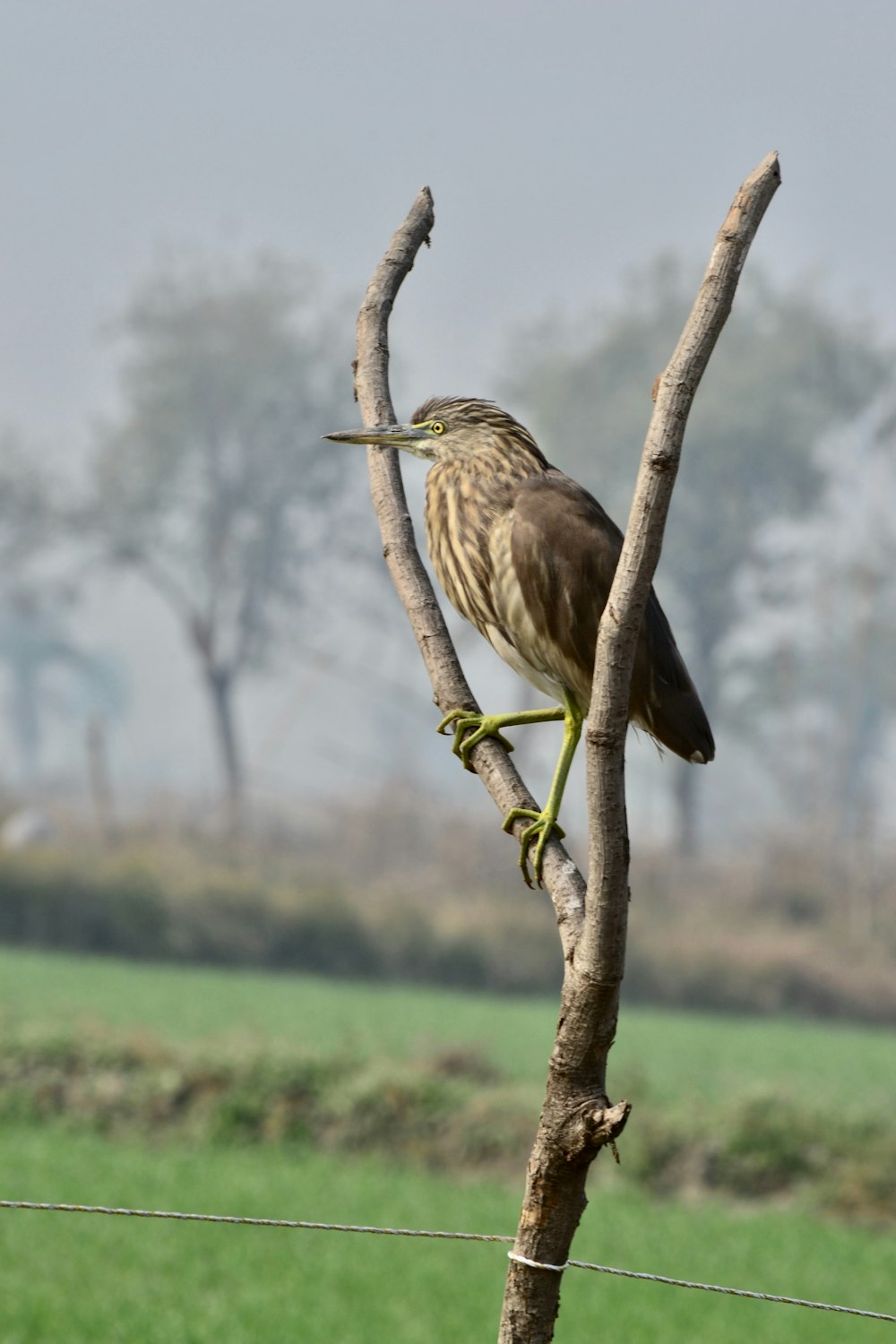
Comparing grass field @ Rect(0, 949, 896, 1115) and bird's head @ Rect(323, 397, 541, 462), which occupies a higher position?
bird's head @ Rect(323, 397, 541, 462)

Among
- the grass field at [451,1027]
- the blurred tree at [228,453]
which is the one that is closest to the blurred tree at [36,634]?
the blurred tree at [228,453]

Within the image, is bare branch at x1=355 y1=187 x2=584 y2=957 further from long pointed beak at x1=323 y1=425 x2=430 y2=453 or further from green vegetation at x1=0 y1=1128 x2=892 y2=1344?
green vegetation at x1=0 y1=1128 x2=892 y2=1344

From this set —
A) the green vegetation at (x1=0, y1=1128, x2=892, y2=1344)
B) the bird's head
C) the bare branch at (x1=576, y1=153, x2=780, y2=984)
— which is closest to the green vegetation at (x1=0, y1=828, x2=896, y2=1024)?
the green vegetation at (x1=0, y1=1128, x2=892, y2=1344)

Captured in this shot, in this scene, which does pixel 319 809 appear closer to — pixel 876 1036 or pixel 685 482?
pixel 876 1036

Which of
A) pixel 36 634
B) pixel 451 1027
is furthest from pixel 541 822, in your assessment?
pixel 36 634

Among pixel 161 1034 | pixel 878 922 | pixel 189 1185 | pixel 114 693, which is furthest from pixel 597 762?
pixel 114 693

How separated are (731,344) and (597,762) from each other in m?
32.7

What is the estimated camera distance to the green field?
4.81 meters

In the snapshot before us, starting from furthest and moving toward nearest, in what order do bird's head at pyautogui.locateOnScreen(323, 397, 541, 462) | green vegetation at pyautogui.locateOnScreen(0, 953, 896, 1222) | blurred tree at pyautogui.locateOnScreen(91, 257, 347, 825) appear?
blurred tree at pyautogui.locateOnScreen(91, 257, 347, 825) → green vegetation at pyautogui.locateOnScreen(0, 953, 896, 1222) → bird's head at pyautogui.locateOnScreen(323, 397, 541, 462)

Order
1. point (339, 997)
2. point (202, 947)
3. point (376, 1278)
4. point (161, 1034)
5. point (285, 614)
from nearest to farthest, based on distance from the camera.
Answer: point (376, 1278) < point (161, 1034) < point (339, 997) < point (202, 947) < point (285, 614)

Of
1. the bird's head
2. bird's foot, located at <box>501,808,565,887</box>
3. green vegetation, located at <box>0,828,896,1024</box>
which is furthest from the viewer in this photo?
green vegetation, located at <box>0,828,896,1024</box>

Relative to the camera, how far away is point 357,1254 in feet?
19.2

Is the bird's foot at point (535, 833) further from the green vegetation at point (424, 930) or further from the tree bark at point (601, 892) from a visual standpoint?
the green vegetation at point (424, 930)

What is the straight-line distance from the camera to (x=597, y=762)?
1.03m
